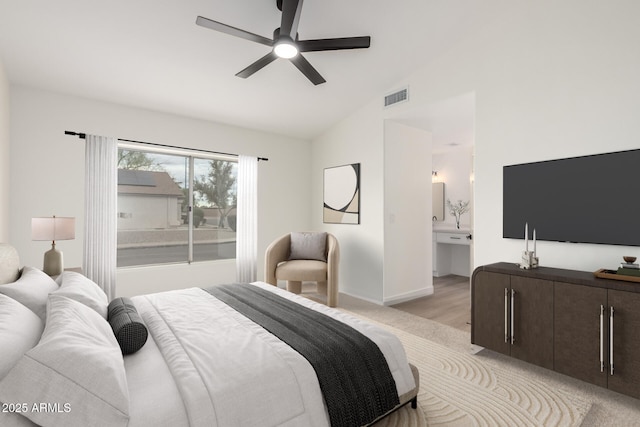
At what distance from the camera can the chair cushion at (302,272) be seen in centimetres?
392

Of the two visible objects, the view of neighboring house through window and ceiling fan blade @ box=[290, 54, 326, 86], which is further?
the view of neighboring house through window

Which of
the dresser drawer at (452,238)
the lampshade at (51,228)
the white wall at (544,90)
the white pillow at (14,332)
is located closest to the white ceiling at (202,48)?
the white wall at (544,90)

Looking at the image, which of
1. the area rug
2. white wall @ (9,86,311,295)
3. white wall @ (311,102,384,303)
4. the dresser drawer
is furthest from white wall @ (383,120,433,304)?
white wall @ (9,86,311,295)

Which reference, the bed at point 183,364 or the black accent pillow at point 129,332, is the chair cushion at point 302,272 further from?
the black accent pillow at point 129,332

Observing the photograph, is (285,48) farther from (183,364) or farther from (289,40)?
(183,364)

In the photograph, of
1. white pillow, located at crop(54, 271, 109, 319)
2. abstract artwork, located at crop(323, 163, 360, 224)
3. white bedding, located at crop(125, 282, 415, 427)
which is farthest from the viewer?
abstract artwork, located at crop(323, 163, 360, 224)

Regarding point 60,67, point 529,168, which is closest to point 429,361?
point 529,168

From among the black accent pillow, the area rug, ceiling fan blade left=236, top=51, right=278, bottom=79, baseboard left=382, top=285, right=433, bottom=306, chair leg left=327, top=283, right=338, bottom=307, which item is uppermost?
ceiling fan blade left=236, top=51, right=278, bottom=79

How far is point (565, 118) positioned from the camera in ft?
8.43

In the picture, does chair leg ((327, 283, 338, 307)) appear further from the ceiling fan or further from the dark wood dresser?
the ceiling fan

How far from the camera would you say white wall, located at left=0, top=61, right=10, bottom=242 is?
9.23ft

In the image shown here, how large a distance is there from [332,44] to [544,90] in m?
1.84

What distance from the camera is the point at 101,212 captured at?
142 inches

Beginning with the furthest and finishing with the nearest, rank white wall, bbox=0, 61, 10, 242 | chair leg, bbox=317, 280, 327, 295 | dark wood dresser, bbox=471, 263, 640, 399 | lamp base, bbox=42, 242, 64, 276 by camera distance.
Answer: chair leg, bbox=317, 280, 327, 295, white wall, bbox=0, 61, 10, 242, lamp base, bbox=42, 242, 64, 276, dark wood dresser, bbox=471, 263, 640, 399
